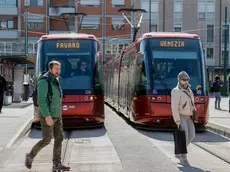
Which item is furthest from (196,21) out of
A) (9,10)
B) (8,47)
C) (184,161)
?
(184,161)

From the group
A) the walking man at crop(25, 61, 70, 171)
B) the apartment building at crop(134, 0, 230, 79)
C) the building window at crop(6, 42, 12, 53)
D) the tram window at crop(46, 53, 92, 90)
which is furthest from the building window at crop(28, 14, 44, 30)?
the walking man at crop(25, 61, 70, 171)

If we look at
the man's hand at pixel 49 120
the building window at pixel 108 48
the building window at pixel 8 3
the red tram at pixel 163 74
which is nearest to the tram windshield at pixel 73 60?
the red tram at pixel 163 74

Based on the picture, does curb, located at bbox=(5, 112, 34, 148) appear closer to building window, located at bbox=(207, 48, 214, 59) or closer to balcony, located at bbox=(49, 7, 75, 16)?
balcony, located at bbox=(49, 7, 75, 16)

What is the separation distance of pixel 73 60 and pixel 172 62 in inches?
124

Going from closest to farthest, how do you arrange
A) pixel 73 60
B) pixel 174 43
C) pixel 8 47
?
pixel 174 43 < pixel 73 60 < pixel 8 47

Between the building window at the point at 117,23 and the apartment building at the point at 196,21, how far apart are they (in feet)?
9.12

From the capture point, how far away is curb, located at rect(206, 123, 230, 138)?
44.2ft

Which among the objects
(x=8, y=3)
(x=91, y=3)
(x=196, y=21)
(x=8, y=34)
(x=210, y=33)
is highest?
(x=91, y=3)

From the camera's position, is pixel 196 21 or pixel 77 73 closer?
pixel 77 73

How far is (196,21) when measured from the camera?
2341 inches

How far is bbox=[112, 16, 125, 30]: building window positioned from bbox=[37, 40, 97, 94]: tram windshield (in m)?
43.4

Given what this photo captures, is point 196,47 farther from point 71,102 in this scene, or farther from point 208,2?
point 208,2

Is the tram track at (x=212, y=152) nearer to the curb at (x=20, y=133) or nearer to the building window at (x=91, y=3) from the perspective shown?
the curb at (x=20, y=133)

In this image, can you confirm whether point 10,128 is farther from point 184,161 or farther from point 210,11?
point 210,11
